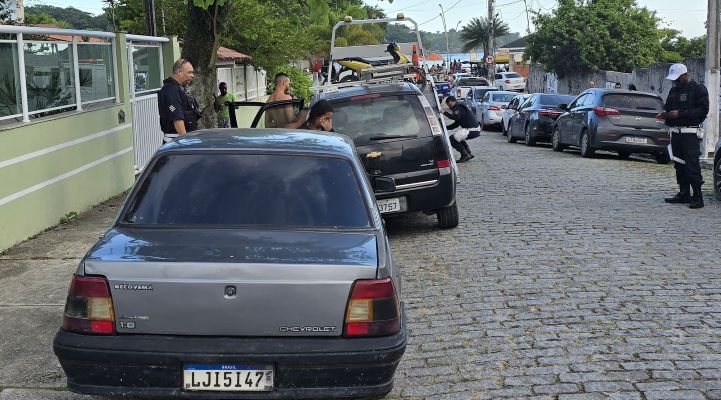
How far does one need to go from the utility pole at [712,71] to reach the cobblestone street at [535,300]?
6297mm

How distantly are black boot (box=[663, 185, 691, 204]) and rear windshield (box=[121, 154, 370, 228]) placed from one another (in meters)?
7.92

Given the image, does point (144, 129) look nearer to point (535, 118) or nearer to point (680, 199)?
point (680, 199)

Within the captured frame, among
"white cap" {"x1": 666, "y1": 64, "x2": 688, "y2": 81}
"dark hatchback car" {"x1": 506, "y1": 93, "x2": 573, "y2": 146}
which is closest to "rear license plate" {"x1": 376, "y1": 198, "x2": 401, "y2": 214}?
"white cap" {"x1": 666, "y1": 64, "x2": 688, "y2": 81}

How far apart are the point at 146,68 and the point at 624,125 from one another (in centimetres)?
949

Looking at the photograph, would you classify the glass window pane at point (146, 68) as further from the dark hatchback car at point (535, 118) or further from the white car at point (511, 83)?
the white car at point (511, 83)

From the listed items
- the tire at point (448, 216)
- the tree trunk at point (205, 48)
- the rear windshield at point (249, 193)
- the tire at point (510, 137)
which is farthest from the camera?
the tire at point (510, 137)

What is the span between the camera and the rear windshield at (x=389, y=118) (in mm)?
9969

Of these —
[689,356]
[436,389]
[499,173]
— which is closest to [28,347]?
[436,389]

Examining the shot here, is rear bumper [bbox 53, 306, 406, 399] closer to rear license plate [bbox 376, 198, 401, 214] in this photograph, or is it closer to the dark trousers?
rear license plate [bbox 376, 198, 401, 214]

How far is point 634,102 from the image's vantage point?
18.9m

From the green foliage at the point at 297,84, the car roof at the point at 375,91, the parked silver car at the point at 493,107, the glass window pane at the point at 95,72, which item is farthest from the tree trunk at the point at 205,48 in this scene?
the green foliage at the point at 297,84

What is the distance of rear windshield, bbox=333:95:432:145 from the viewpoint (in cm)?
997

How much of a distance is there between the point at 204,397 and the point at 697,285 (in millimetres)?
4708

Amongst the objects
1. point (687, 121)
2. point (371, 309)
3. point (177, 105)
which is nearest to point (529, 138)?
point (687, 121)
